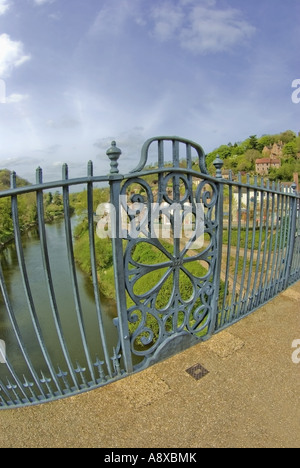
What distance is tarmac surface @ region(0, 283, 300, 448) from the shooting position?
5.21ft

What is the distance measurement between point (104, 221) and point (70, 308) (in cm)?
1315

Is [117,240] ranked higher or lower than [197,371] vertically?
higher

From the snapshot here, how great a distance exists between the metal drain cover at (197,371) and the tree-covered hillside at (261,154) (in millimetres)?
39609

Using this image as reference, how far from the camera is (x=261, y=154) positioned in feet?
190

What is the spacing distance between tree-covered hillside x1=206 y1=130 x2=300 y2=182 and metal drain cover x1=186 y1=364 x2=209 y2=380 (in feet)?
130

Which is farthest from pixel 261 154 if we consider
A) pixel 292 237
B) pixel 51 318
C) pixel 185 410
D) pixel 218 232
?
pixel 185 410

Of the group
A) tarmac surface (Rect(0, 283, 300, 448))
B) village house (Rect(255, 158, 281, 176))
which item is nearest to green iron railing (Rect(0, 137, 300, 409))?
tarmac surface (Rect(0, 283, 300, 448))

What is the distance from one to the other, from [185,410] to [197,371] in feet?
1.22

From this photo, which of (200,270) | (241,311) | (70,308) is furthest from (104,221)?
(70,308)

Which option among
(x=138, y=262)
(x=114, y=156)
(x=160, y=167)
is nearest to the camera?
(x=114, y=156)

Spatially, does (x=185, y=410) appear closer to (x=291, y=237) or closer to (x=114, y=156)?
(x=114, y=156)

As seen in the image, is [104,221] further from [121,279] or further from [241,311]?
[241,311]

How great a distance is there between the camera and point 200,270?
1328cm

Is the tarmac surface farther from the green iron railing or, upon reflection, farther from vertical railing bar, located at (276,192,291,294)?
vertical railing bar, located at (276,192,291,294)
